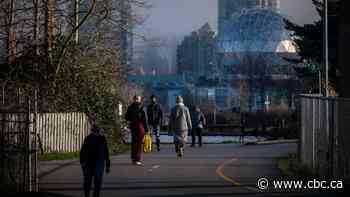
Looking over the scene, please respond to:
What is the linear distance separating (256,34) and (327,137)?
94.9 m

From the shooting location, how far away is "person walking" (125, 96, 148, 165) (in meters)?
22.3

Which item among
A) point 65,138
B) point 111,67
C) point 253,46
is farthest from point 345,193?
point 253,46

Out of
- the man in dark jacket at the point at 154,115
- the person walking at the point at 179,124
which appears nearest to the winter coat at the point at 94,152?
the person walking at the point at 179,124

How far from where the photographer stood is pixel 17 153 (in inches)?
659

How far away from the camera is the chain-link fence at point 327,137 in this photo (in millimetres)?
16547

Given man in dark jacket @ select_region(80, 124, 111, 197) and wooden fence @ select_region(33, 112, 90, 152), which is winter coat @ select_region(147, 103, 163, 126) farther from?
man in dark jacket @ select_region(80, 124, 111, 197)

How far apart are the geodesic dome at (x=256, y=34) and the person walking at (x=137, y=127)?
270 ft

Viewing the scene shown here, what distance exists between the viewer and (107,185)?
1778 cm

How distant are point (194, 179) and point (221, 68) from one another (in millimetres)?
92214

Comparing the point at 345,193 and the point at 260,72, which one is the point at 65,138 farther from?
the point at 260,72

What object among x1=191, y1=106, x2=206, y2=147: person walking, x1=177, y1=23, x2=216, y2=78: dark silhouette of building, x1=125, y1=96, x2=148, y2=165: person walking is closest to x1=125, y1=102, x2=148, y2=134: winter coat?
x1=125, y1=96, x2=148, y2=165: person walking

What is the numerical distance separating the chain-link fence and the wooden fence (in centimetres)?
919

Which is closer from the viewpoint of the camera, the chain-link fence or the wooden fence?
the chain-link fence

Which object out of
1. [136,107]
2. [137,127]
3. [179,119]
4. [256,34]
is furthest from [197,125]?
[256,34]
